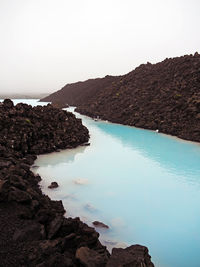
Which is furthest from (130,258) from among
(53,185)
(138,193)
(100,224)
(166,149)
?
(166,149)

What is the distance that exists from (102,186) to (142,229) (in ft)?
9.24

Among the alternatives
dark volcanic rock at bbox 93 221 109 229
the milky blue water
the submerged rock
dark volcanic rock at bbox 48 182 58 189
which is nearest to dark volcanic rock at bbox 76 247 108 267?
the submerged rock

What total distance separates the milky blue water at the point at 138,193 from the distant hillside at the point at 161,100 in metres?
6.43

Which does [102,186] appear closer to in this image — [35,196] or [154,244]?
[35,196]

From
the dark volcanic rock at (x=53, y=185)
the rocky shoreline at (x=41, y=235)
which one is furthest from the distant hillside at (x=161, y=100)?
the rocky shoreline at (x=41, y=235)

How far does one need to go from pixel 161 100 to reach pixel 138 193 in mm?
19360

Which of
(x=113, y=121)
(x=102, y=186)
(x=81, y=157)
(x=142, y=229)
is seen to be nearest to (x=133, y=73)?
(x=113, y=121)

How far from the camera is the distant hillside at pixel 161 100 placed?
811 inches

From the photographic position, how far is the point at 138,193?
26.3 feet

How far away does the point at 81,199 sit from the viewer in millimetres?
7480

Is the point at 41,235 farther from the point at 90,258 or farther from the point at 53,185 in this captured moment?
the point at 53,185

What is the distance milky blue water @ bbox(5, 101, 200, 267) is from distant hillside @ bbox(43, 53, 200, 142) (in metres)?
6.43

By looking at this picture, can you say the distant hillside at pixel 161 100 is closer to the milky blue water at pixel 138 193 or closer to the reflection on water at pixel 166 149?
the reflection on water at pixel 166 149

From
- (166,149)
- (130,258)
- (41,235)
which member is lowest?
(41,235)
